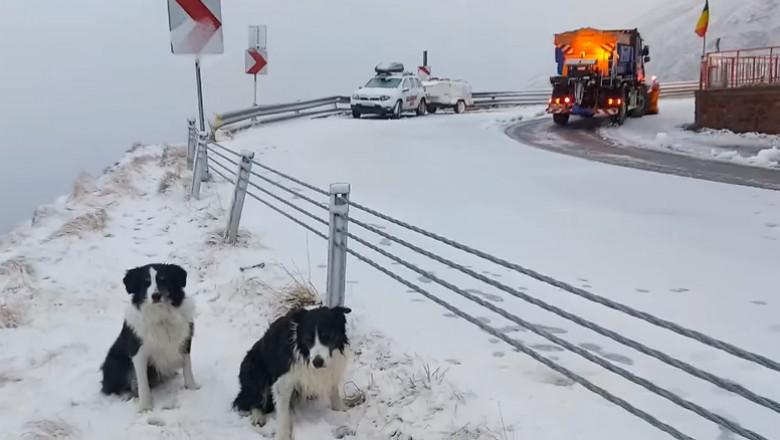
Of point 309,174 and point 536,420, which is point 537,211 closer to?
point 309,174

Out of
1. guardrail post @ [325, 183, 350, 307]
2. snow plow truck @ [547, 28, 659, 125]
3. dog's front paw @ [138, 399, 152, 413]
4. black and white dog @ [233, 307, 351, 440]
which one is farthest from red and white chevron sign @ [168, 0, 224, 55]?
snow plow truck @ [547, 28, 659, 125]

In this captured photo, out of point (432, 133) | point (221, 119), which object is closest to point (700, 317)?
point (432, 133)

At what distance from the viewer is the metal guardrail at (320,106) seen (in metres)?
24.5

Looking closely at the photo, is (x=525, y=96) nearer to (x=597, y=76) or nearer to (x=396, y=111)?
(x=396, y=111)

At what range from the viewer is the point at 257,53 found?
22.9 metres

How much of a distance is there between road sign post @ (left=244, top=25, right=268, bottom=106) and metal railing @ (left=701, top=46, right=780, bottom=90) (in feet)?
45.9

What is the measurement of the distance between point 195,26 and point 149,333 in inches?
266

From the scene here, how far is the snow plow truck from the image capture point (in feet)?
81.8

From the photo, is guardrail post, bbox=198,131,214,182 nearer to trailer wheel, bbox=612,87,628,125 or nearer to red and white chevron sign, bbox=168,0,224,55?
red and white chevron sign, bbox=168,0,224,55

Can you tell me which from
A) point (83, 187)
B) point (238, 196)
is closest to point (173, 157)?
point (83, 187)

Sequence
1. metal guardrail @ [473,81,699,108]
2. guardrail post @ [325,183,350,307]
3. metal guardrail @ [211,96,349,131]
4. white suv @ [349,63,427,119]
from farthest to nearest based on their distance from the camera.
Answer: metal guardrail @ [473,81,699,108], white suv @ [349,63,427,119], metal guardrail @ [211,96,349,131], guardrail post @ [325,183,350,307]

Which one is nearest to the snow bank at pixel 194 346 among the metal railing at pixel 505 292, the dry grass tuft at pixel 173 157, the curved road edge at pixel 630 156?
the metal railing at pixel 505 292

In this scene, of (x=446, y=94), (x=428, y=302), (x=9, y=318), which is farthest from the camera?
(x=446, y=94)

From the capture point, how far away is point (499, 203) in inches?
453
